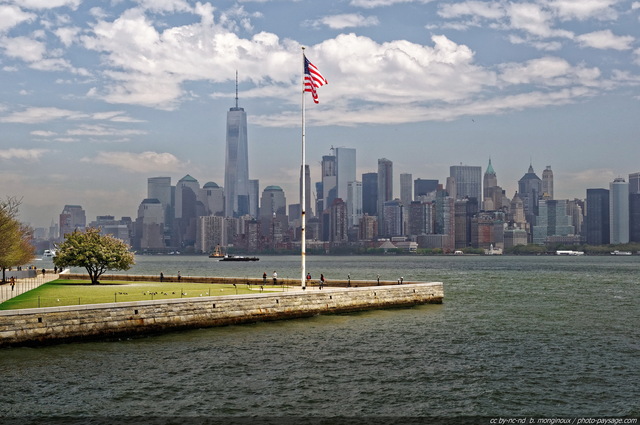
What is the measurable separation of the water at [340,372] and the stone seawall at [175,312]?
1080 millimetres

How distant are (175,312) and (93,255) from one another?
30109mm

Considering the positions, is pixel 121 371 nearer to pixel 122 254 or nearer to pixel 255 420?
pixel 255 420

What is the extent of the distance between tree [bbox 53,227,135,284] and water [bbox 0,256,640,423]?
1134 inches

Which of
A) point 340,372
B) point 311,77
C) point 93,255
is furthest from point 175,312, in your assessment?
point 93,255

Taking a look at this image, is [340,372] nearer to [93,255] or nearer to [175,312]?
[175,312]

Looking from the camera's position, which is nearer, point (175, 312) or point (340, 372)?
point (340, 372)

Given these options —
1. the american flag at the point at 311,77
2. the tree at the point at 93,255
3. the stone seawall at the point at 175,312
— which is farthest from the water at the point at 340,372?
the tree at the point at 93,255

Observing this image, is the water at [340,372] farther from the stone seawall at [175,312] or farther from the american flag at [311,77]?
the american flag at [311,77]

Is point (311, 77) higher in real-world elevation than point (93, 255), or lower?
higher

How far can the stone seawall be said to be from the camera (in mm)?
38125

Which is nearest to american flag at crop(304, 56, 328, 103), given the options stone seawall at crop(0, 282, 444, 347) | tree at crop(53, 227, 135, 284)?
stone seawall at crop(0, 282, 444, 347)

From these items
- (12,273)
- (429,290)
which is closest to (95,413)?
(429,290)

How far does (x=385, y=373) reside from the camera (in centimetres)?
3338

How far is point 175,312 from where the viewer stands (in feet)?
149
